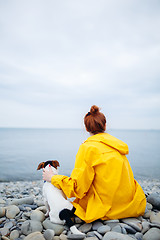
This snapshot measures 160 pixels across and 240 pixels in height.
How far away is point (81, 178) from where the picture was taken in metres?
2.95

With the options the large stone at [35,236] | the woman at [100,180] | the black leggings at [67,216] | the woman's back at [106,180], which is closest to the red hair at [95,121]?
the woman at [100,180]

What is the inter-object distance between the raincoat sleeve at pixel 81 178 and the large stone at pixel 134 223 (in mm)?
970

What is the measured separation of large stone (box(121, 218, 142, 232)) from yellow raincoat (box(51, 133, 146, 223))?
0.46ft

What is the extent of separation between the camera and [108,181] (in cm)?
299

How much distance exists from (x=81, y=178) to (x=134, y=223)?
4.35 feet

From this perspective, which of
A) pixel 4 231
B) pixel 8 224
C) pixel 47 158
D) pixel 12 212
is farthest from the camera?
pixel 47 158

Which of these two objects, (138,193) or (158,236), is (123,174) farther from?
(158,236)

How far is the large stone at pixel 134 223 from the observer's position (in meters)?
3.13

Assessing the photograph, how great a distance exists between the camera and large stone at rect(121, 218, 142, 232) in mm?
3133

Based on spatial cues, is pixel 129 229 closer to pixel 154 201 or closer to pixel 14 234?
pixel 154 201

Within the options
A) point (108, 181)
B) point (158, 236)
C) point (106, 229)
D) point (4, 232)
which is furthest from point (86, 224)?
point (4, 232)

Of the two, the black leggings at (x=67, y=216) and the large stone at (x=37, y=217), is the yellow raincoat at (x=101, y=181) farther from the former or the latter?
the large stone at (x=37, y=217)

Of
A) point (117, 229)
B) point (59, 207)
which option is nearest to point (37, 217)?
point (59, 207)

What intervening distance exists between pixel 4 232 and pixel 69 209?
1.22 meters
